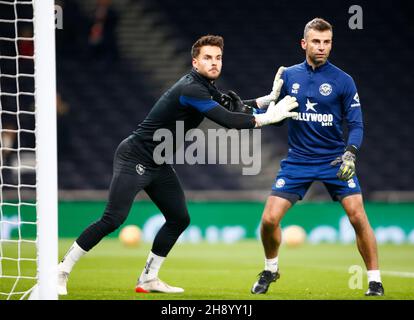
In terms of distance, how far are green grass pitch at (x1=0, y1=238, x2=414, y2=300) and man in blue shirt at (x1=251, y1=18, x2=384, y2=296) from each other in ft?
1.67

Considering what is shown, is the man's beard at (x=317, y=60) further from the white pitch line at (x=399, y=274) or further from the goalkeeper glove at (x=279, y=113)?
the white pitch line at (x=399, y=274)

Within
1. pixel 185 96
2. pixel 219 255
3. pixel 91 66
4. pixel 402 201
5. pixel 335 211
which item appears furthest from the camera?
pixel 91 66

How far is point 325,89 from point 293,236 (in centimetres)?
736

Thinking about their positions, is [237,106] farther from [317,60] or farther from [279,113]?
[317,60]

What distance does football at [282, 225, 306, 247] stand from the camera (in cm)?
1465

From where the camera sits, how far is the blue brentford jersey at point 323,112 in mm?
7512

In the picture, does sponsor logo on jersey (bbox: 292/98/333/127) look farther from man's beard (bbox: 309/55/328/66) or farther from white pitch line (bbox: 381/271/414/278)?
white pitch line (bbox: 381/271/414/278)

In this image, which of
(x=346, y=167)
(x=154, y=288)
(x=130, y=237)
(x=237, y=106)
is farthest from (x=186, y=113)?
(x=130, y=237)

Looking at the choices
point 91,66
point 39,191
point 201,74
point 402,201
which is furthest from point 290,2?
point 39,191

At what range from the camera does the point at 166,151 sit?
25.0ft

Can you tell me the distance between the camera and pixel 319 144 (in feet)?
24.9

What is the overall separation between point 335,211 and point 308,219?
52 centimetres

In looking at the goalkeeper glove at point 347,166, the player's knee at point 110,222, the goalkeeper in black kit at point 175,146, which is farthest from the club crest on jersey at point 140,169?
the goalkeeper glove at point 347,166
